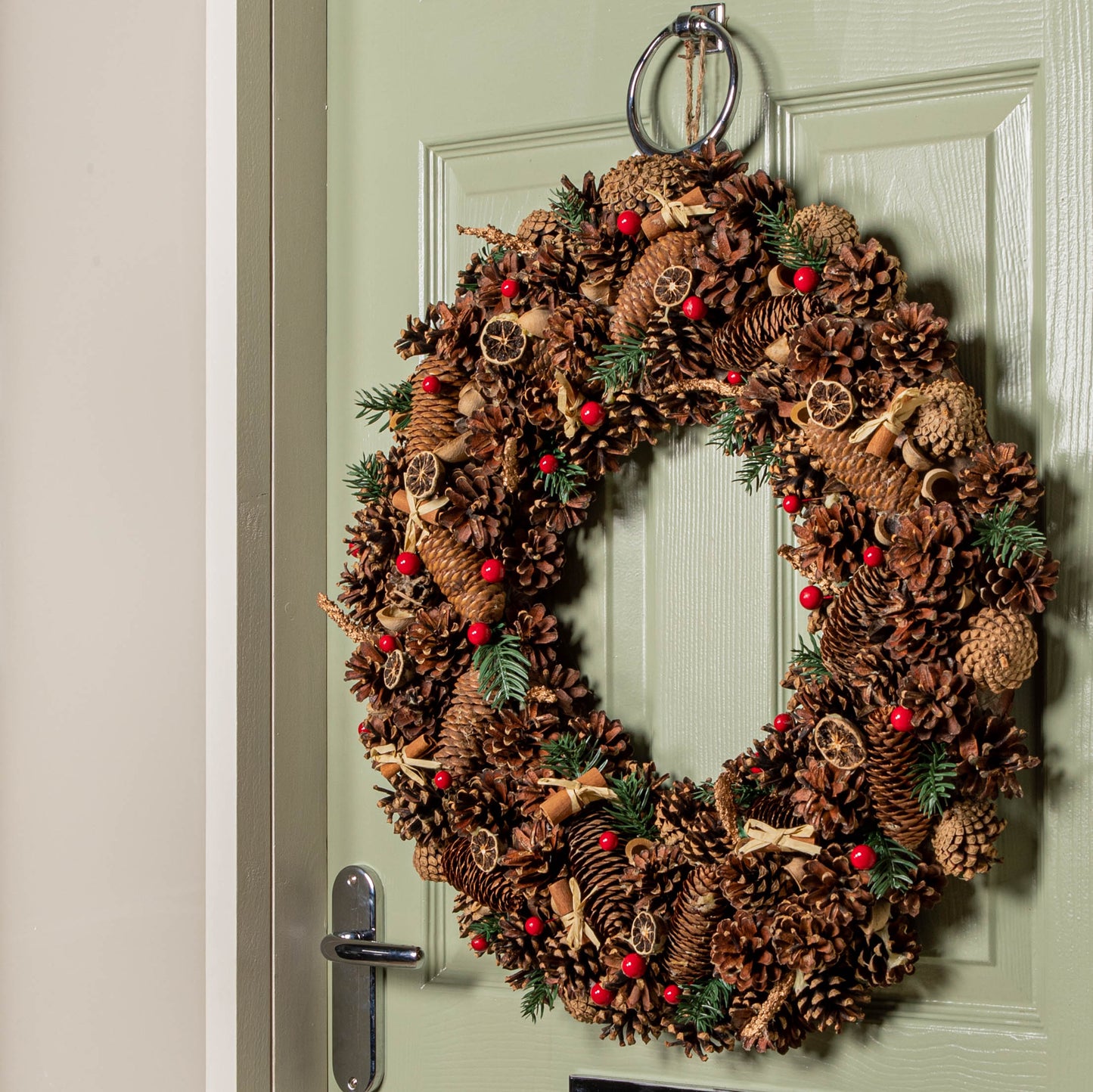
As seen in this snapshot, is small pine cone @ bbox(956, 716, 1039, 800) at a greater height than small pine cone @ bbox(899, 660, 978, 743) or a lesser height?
lesser

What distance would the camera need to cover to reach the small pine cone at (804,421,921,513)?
828 millimetres

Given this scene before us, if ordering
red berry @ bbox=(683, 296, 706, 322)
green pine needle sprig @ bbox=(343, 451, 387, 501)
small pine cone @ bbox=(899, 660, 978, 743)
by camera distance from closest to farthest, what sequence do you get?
small pine cone @ bbox=(899, 660, 978, 743) < red berry @ bbox=(683, 296, 706, 322) < green pine needle sprig @ bbox=(343, 451, 387, 501)

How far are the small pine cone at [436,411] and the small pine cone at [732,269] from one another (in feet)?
0.78

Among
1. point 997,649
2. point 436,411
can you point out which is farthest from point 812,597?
point 436,411

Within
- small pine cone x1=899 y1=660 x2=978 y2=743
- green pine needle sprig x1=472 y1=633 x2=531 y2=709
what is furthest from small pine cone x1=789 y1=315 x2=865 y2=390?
green pine needle sprig x1=472 y1=633 x2=531 y2=709

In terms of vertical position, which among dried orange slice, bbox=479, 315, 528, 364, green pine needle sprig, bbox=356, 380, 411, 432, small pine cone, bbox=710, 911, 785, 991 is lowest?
small pine cone, bbox=710, 911, 785, 991

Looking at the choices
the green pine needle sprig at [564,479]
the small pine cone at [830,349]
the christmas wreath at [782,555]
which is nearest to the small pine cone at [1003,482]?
the christmas wreath at [782,555]

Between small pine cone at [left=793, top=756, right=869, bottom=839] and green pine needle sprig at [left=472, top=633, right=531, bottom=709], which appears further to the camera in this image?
green pine needle sprig at [left=472, top=633, right=531, bottom=709]

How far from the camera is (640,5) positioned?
3.26 ft

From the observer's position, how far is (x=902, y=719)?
0.79m

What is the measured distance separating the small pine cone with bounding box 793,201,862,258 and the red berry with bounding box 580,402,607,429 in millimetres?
217

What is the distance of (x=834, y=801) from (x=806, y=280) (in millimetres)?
406

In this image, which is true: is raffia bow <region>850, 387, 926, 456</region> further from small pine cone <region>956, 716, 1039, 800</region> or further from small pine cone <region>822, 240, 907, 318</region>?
small pine cone <region>956, 716, 1039, 800</region>

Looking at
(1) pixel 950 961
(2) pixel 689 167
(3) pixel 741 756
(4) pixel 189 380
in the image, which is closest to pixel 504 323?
(2) pixel 689 167
